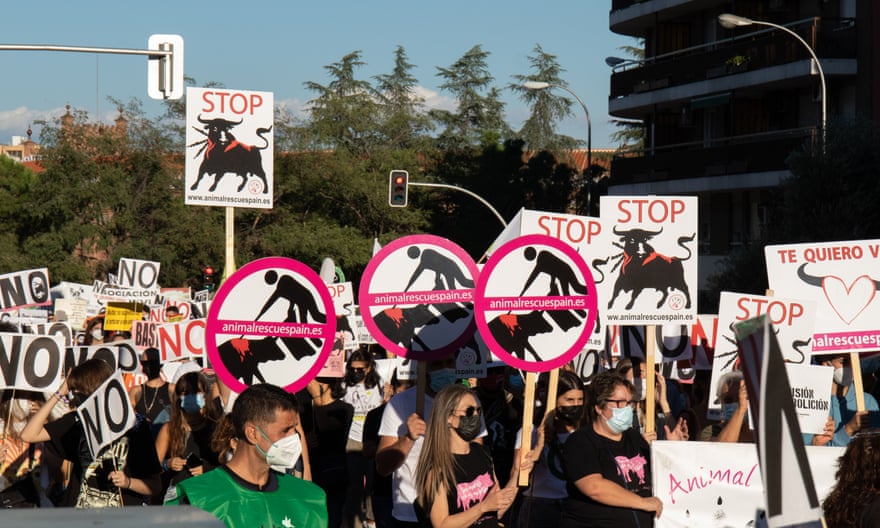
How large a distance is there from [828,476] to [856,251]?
3.17m

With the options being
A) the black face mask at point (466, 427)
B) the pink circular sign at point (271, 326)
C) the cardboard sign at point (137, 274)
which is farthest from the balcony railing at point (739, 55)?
the black face mask at point (466, 427)

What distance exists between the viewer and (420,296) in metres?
8.70

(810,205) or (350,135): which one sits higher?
(350,135)

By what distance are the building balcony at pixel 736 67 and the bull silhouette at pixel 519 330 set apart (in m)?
31.3

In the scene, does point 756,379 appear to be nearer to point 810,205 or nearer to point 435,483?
point 435,483

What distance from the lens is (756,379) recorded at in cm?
363

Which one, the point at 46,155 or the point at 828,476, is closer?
the point at 828,476

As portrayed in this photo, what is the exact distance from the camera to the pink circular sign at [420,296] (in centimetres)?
861

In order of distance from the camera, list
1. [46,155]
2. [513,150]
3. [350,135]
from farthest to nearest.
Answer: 1. [350,135]
2. [513,150]
3. [46,155]

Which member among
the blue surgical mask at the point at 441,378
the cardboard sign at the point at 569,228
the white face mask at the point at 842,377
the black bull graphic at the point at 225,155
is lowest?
the white face mask at the point at 842,377

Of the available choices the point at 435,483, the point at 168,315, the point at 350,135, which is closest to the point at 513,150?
the point at 350,135

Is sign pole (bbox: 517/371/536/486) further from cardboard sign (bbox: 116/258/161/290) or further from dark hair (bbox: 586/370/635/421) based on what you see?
cardboard sign (bbox: 116/258/161/290)

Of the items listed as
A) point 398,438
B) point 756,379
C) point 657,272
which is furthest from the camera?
point 657,272

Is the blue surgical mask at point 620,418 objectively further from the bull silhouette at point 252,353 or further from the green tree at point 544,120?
the green tree at point 544,120
